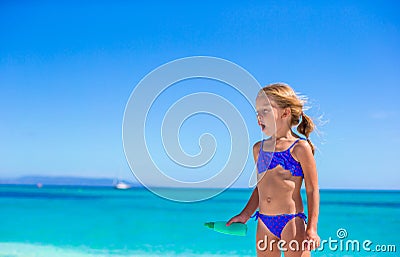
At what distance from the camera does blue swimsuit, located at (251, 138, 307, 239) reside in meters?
2.80

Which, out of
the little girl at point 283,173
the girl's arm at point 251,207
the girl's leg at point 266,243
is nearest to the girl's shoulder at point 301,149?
the little girl at point 283,173

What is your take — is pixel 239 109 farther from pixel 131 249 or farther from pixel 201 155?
pixel 131 249

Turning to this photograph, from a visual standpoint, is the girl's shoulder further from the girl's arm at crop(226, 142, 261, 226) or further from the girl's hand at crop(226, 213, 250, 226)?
the girl's hand at crop(226, 213, 250, 226)

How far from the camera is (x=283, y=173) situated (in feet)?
9.27

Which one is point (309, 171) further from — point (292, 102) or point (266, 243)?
point (266, 243)

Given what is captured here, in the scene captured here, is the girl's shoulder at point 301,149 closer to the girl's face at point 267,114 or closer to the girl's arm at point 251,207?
the girl's face at point 267,114

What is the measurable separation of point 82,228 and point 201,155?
39.0 feet

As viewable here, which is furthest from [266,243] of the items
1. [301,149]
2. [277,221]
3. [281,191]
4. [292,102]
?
[292,102]

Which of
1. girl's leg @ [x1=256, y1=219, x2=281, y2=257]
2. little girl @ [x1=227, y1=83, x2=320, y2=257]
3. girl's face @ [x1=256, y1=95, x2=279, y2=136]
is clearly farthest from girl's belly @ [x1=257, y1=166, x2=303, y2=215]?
girl's face @ [x1=256, y1=95, x2=279, y2=136]

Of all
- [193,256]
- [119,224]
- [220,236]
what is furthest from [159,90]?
[119,224]

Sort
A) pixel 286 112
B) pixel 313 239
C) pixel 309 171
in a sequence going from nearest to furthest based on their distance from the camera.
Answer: pixel 313 239 → pixel 309 171 → pixel 286 112

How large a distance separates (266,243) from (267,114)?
711mm

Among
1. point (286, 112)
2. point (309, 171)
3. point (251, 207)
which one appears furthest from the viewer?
point (251, 207)

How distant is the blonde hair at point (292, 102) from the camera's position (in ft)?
9.26
